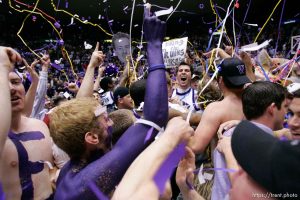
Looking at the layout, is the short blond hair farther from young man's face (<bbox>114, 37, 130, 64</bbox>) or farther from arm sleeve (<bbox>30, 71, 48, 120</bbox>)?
young man's face (<bbox>114, 37, 130, 64</bbox>)

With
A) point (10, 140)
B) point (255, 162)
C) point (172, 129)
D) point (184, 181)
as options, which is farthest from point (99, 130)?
point (255, 162)

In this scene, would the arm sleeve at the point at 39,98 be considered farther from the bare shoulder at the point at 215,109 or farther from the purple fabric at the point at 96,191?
the purple fabric at the point at 96,191

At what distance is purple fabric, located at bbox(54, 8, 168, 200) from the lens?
1584 millimetres

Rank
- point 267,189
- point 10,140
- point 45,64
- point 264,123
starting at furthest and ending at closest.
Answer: point 45,64 < point 10,140 < point 264,123 < point 267,189

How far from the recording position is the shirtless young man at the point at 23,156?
2160mm

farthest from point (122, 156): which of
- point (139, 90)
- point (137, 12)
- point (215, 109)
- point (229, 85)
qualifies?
point (137, 12)

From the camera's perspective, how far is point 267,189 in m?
1.00

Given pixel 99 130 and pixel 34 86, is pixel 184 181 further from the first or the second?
pixel 34 86

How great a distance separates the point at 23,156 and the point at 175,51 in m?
2.56

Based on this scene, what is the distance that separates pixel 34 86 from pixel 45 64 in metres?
0.86

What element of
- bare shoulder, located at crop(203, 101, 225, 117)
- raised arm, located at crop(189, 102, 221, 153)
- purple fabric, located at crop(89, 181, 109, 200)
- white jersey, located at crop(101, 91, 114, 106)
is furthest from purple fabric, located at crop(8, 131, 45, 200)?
white jersey, located at crop(101, 91, 114, 106)

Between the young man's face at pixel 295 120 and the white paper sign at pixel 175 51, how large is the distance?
7.56 ft

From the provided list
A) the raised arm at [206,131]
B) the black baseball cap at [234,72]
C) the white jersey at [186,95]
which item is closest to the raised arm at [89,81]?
the raised arm at [206,131]

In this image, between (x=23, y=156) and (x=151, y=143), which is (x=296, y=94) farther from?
(x=23, y=156)
